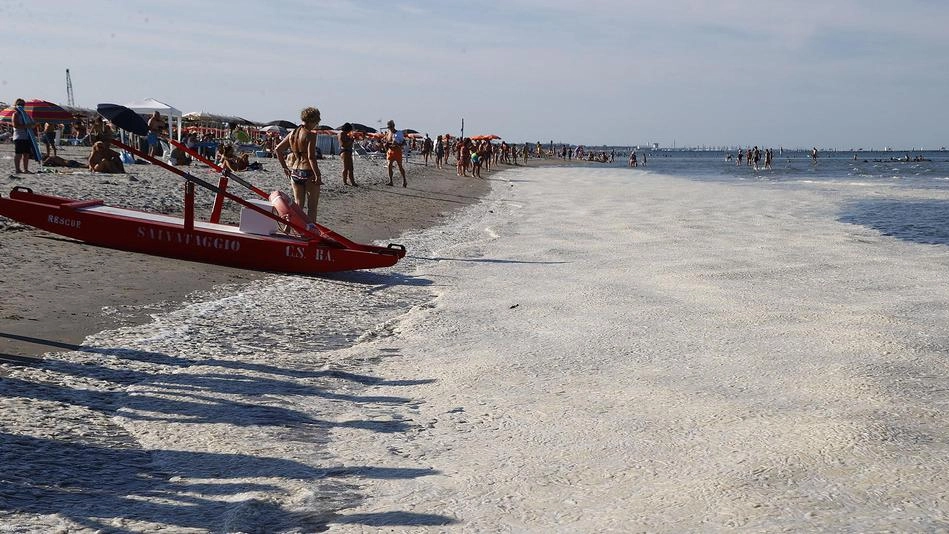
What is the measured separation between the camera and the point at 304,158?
37.3 feet

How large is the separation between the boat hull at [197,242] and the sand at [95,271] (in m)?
0.14

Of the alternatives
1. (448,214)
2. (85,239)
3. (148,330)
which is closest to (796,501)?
(148,330)

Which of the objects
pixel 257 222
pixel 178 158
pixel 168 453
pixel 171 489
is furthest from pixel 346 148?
pixel 171 489

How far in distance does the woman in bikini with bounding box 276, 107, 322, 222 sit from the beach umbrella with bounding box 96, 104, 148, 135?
169cm

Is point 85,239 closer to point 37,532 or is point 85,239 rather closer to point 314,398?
point 314,398

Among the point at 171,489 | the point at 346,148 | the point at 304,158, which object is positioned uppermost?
the point at 346,148

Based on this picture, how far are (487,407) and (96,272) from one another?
5.22 metres

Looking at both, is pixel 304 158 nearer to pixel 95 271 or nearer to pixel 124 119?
pixel 124 119

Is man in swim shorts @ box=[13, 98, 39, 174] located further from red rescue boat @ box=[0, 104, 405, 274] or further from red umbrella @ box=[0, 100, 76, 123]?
red umbrella @ box=[0, 100, 76, 123]

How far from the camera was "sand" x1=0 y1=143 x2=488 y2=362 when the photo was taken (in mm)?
6961

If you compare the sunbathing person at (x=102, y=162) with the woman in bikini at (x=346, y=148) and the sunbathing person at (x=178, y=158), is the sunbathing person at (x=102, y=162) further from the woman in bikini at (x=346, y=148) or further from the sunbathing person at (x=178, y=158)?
the sunbathing person at (x=178, y=158)

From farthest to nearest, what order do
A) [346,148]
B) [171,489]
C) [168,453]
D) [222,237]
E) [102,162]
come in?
1. [346,148]
2. [102,162]
3. [222,237]
4. [168,453]
5. [171,489]

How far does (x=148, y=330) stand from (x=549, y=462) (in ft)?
12.5

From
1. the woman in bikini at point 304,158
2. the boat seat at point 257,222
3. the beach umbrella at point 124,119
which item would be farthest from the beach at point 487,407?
the woman in bikini at point 304,158
